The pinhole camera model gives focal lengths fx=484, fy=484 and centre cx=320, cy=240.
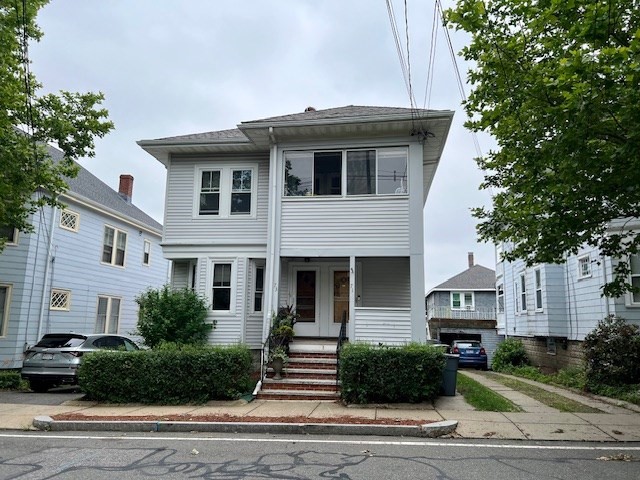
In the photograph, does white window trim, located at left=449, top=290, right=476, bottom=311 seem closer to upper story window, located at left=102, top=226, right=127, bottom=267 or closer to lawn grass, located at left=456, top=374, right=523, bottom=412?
upper story window, located at left=102, top=226, right=127, bottom=267

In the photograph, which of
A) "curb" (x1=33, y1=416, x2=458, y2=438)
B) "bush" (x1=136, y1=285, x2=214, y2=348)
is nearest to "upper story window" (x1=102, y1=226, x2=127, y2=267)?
"bush" (x1=136, y1=285, x2=214, y2=348)

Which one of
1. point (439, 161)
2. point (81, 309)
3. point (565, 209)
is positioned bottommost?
point (81, 309)

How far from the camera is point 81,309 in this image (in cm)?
1938

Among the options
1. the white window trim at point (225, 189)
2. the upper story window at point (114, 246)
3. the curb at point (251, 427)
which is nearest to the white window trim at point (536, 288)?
the white window trim at point (225, 189)

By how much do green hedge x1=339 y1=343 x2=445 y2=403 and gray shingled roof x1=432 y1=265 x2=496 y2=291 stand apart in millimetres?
34130

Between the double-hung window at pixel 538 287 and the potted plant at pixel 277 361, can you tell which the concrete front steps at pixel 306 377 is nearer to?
the potted plant at pixel 277 361

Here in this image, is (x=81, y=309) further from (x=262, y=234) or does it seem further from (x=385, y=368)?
(x=385, y=368)

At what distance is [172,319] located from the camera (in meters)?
13.0

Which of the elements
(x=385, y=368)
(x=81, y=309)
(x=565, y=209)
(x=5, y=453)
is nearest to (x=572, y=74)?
(x=565, y=209)

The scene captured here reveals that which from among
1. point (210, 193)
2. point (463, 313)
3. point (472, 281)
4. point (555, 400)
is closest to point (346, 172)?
point (210, 193)

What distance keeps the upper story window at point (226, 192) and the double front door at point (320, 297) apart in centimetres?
253

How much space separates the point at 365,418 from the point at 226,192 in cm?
846

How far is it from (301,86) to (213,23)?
3.05 m

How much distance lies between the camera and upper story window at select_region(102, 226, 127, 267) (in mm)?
21234
